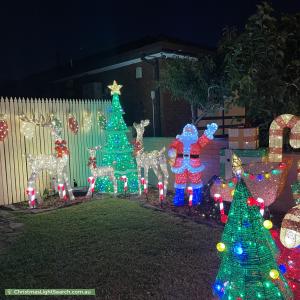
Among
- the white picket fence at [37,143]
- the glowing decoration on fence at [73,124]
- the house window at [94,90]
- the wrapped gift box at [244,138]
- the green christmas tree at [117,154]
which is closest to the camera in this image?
the wrapped gift box at [244,138]

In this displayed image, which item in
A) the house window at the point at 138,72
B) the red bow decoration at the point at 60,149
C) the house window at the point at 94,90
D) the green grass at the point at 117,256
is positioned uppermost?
the house window at the point at 138,72

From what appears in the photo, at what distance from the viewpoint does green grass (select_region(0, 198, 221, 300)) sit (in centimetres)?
472

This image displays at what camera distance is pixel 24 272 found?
5.26 m

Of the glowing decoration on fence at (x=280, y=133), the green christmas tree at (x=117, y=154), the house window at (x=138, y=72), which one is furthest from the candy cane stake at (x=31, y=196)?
the house window at (x=138, y=72)

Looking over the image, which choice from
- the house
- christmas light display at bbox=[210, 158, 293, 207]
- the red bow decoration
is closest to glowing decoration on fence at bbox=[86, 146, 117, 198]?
the red bow decoration

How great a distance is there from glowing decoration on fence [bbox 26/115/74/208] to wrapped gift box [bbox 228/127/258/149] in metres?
4.68

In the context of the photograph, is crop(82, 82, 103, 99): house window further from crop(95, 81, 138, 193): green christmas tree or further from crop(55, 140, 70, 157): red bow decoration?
crop(55, 140, 70, 157): red bow decoration

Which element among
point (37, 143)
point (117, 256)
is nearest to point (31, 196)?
point (37, 143)

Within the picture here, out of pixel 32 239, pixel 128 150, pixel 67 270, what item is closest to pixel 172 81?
pixel 128 150

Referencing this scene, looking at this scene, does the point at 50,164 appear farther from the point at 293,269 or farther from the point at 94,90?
the point at 293,269

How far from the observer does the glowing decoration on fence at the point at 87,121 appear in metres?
11.7

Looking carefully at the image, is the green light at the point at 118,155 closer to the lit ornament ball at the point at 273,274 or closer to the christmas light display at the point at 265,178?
Result: the christmas light display at the point at 265,178

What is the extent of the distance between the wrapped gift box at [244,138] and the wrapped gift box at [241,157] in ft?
0.45

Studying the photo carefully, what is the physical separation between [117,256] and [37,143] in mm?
5791
